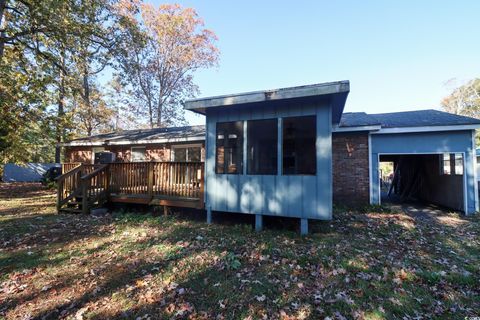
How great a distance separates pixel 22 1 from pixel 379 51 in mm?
15724

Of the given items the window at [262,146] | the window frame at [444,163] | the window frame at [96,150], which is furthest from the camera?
the window frame at [96,150]

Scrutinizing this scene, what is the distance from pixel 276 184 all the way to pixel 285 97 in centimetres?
206

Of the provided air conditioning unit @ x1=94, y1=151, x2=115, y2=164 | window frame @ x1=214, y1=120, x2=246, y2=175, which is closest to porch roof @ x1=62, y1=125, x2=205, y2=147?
air conditioning unit @ x1=94, y1=151, x2=115, y2=164

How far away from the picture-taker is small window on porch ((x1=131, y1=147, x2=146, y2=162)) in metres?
13.5

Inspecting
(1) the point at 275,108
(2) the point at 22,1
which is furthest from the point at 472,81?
(2) the point at 22,1

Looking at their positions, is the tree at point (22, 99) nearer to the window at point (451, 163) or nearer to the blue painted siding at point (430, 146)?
the blue painted siding at point (430, 146)

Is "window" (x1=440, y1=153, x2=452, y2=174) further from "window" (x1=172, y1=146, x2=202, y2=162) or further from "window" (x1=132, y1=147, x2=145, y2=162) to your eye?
"window" (x1=132, y1=147, x2=145, y2=162)

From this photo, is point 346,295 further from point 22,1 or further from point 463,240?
point 22,1

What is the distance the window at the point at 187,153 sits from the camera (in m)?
12.1

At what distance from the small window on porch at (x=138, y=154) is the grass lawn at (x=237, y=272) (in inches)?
277

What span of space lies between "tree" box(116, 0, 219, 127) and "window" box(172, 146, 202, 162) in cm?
1405

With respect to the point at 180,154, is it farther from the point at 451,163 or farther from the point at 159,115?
the point at 159,115

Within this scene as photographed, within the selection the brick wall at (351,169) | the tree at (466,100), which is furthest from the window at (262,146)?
the tree at (466,100)

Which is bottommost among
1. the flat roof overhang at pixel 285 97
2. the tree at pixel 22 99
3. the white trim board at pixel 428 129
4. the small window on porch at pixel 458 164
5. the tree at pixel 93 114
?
the small window on porch at pixel 458 164
